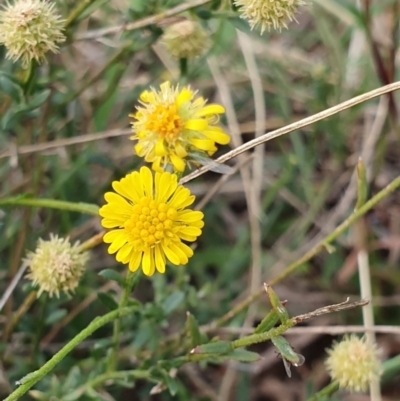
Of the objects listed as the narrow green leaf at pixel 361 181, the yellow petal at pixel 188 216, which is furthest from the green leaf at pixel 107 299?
the narrow green leaf at pixel 361 181

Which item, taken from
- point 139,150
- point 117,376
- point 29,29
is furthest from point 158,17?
point 117,376

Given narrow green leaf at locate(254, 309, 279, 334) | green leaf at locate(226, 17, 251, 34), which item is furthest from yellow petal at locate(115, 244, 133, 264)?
green leaf at locate(226, 17, 251, 34)

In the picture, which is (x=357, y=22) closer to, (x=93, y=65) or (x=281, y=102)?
(x=281, y=102)

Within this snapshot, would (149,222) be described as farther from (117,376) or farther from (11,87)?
(11,87)

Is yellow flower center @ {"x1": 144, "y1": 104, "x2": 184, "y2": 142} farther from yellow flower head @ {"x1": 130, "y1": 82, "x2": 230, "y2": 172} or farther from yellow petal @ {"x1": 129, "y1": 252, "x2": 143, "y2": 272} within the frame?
yellow petal @ {"x1": 129, "y1": 252, "x2": 143, "y2": 272}

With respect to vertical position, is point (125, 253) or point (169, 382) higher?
point (125, 253)

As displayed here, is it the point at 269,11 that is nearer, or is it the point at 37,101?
the point at 269,11

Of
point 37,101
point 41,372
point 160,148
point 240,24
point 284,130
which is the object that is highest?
point 240,24

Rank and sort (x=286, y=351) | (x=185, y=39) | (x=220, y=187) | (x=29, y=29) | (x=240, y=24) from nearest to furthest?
(x=286, y=351) → (x=29, y=29) → (x=240, y=24) → (x=185, y=39) → (x=220, y=187)
